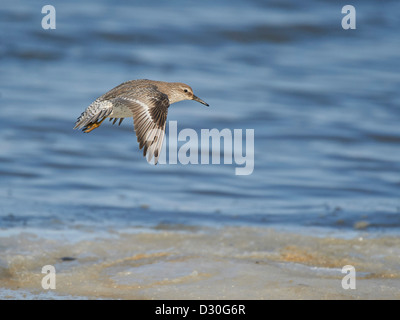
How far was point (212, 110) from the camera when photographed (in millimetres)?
12078

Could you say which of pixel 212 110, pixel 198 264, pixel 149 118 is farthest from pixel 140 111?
pixel 212 110

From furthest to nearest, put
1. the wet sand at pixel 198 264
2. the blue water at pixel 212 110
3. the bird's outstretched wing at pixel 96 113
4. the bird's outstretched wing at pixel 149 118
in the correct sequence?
1. the blue water at pixel 212 110
2. the bird's outstretched wing at pixel 96 113
3. the wet sand at pixel 198 264
4. the bird's outstretched wing at pixel 149 118

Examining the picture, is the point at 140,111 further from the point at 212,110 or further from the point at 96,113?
the point at 212,110

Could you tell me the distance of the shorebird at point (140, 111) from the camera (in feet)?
17.3

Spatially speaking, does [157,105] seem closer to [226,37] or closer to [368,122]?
[368,122]

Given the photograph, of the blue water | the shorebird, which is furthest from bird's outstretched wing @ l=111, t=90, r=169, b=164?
the blue water

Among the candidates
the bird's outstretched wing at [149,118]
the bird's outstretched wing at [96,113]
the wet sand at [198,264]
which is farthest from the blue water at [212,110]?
the bird's outstretched wing at [149,118]

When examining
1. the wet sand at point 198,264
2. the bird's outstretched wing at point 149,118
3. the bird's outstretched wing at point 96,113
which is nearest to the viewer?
the bird's outstretched wing at point 149,118

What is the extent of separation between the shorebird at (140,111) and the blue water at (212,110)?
1.65 metres

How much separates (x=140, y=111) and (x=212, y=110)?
6.51 metres

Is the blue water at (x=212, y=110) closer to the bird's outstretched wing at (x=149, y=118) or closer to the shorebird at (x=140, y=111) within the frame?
the shorebird at (x=140, y=111)

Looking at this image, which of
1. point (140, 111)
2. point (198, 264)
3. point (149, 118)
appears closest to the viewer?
A: point (149, 118)
